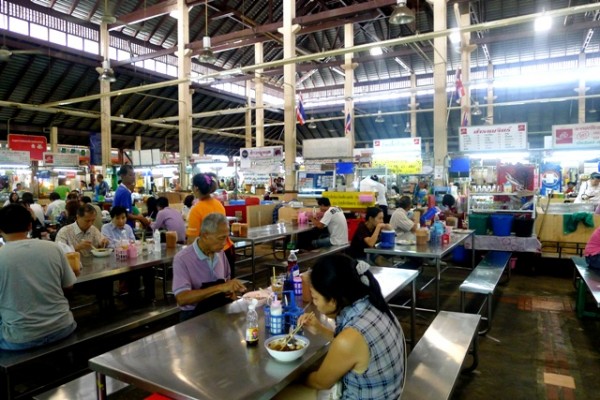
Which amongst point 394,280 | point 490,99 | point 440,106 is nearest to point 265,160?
point 440,106

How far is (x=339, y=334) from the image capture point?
169 centimetres

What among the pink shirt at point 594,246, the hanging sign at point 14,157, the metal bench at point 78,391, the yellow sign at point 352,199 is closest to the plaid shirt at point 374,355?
the metal bench at point 78,391

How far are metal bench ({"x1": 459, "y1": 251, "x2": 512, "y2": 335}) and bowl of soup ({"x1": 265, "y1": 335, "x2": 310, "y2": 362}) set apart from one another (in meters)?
2.90

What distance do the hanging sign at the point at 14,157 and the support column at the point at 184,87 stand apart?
14.9ft

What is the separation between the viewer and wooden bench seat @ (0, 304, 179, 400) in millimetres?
2551

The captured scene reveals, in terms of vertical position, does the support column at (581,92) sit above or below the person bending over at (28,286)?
above

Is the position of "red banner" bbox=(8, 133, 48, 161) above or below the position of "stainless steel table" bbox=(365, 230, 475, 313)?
above

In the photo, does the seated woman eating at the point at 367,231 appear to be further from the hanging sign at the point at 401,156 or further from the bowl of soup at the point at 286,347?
the hanging sign at the point at 401,156

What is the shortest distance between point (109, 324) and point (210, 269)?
1130 mm

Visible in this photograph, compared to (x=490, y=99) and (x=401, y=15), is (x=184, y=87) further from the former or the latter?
(x=490, y=99)

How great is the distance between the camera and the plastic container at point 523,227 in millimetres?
6910

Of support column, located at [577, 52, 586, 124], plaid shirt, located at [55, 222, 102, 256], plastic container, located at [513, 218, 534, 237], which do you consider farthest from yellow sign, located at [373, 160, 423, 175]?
support column, located at [577, 52, 586, 124]

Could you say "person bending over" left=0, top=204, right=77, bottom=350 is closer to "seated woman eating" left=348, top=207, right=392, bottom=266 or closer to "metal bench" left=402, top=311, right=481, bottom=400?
"metal bench" left=402, top=311, right=481, bottom=400

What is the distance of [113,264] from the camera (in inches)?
157
